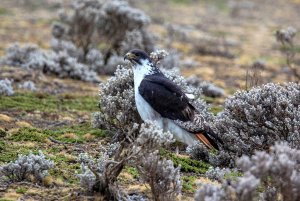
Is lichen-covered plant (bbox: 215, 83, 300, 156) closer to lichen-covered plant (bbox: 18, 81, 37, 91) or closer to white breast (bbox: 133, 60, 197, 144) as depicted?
white breast (bbox: 133, 60, 197, 144)

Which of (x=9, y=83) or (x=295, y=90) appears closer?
(x=295, y=90)

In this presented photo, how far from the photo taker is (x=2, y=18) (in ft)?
66.8

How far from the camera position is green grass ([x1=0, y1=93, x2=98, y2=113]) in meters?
9.59

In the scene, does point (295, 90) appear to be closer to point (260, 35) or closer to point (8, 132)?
point (8, 132)

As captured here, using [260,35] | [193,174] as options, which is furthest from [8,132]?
[260,35]

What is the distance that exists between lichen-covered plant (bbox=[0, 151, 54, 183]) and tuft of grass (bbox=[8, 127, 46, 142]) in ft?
5.33

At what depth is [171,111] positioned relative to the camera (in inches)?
283

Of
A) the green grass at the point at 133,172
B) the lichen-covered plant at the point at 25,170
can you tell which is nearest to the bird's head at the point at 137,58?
the green grass at the point at 133,172

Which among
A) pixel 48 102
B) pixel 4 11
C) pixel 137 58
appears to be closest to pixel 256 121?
pixel 137 58

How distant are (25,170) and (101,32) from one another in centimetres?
805

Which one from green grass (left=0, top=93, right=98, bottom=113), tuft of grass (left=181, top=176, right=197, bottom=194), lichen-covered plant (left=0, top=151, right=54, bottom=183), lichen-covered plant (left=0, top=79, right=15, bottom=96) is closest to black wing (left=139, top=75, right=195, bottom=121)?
tuft of grass (left=181, top=176, right=197, bottom=194)

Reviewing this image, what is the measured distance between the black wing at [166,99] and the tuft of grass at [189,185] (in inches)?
30.1

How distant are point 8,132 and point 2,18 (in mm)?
13176

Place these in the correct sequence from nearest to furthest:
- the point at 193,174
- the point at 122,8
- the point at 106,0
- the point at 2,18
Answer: the point at 193,174 < the point at 122,8 < the point at 106,0 < the point at 2,18
